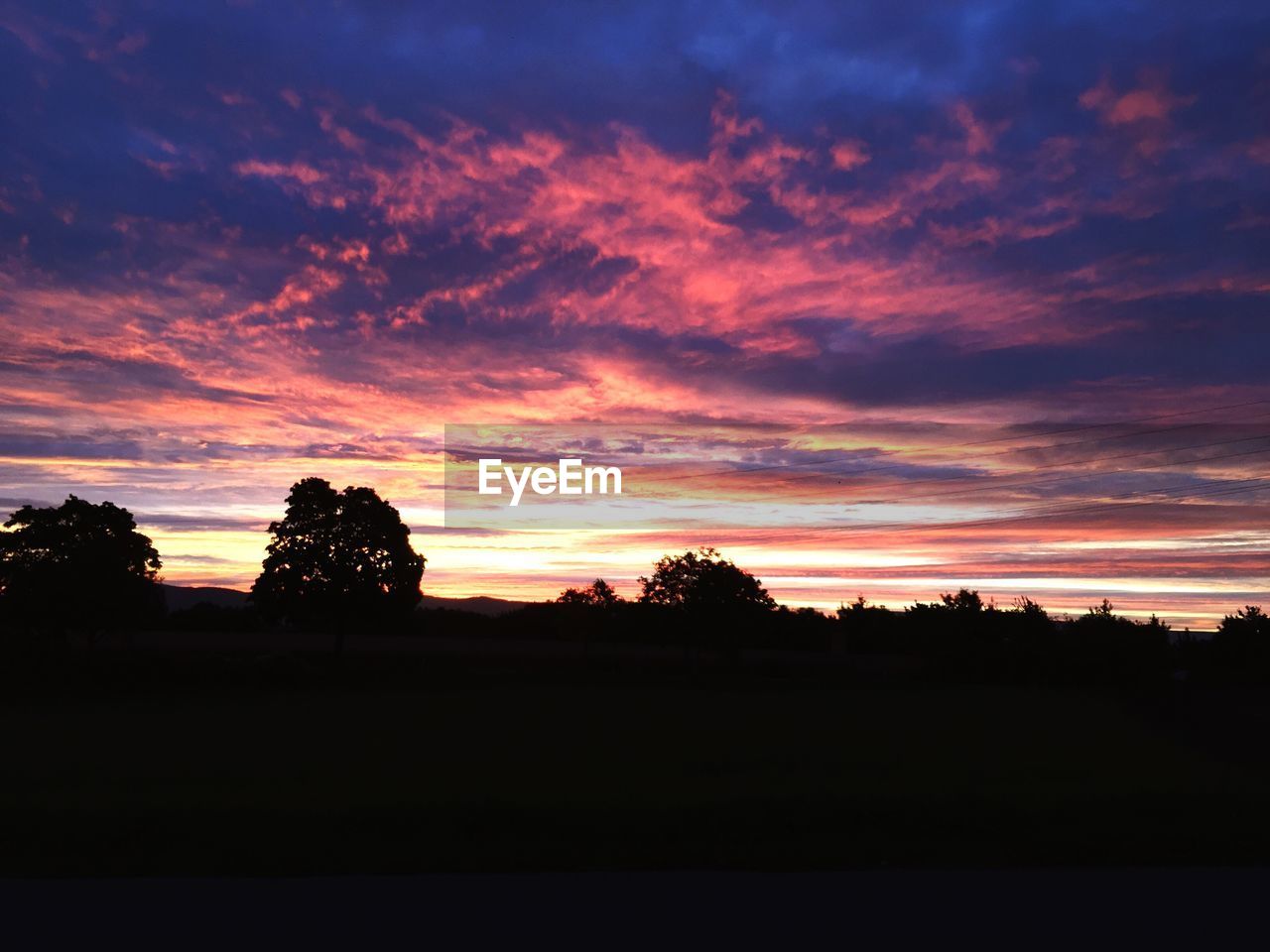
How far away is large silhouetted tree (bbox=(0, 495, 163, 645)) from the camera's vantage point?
47438 mm

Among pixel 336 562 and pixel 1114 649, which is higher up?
pixel 336 562

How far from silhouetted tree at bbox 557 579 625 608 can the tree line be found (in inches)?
3.7

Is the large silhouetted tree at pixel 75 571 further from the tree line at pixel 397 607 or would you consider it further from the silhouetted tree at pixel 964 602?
the silhouetted tree at pixel 964 602

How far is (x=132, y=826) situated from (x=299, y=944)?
14.4 feet

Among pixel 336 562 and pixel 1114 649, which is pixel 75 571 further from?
pixel 1114 649

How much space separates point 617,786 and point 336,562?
144ft

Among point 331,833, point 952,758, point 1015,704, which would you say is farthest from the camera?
point 1015,704

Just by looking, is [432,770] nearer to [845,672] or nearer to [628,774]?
[628,774]

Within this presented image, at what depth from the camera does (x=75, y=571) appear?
156ft

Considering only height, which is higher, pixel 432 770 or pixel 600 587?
pixel 600 587

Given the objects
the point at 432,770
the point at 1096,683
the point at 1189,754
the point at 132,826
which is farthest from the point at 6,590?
the point at 1096,683

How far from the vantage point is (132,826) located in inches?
384

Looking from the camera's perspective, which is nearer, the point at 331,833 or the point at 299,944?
the point at 299,944

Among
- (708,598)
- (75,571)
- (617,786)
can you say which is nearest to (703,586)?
(708,598)
